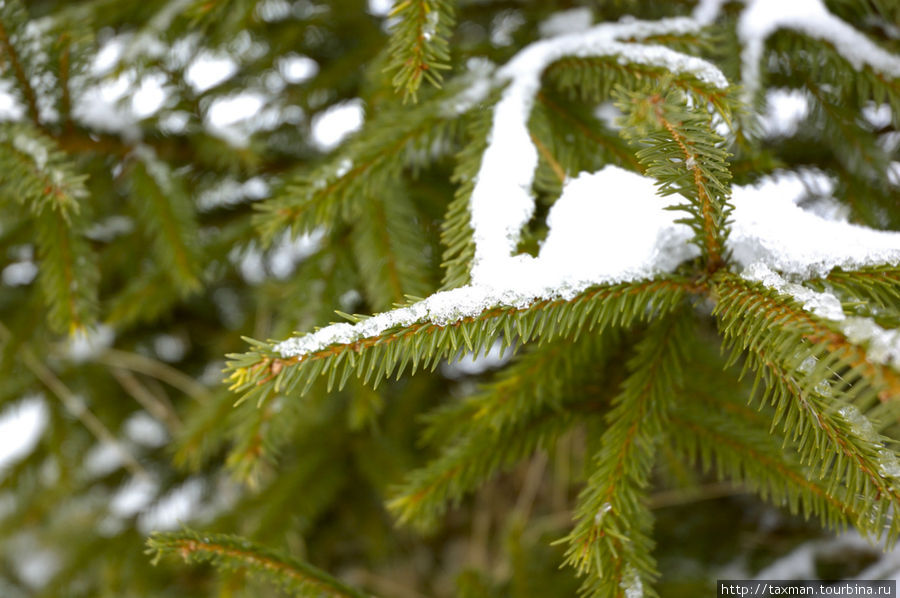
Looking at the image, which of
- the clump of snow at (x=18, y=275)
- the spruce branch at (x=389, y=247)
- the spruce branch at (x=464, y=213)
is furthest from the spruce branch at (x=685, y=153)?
the clump of snow at (x=18, y=275)

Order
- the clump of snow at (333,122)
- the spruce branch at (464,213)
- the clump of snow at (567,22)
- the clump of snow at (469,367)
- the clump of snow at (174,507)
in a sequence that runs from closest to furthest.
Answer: the spruce branch at (464,213) < the clump of snow at (567,22) < the clump of snow at (333,122) < the clump of snow at (469,367) < the clump of snow at (174,507)

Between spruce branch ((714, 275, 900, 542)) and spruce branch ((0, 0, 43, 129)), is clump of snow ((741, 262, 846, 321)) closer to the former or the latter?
spruce branch ((714, 275, 900, 542))

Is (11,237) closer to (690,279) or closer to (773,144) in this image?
(690,279)

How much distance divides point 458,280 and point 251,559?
1.60 ft

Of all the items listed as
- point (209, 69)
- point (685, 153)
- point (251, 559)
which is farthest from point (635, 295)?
point (209, 69)

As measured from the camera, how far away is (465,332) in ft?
2.05

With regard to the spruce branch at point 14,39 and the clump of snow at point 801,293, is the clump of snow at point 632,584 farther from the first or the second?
the spruce branch at point 14,39

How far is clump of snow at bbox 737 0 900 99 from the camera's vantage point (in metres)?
1.00

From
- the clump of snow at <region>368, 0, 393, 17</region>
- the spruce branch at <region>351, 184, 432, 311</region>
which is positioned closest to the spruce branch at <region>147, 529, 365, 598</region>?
the spruce branch at <region>351, 184, 432, 311</region>

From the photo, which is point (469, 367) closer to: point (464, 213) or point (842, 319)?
point (464, 213)

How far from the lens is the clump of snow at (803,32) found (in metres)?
1.00

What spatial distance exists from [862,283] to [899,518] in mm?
233

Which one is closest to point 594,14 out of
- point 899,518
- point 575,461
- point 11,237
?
point 899,518

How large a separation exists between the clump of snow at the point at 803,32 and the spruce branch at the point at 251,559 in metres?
0.98
